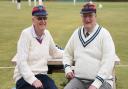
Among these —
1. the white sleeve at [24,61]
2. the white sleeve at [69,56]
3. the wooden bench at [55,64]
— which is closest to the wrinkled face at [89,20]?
the white sleeve at [69,56]

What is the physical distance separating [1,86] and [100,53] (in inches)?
140

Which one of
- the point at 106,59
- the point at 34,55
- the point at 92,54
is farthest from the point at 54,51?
the point at 106,59

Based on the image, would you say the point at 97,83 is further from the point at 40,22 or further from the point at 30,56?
the point at 40,22

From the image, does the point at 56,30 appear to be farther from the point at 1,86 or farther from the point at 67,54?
the point at 67,54

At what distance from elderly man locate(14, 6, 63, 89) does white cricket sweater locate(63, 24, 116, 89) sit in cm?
43

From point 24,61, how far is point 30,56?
0.40ft

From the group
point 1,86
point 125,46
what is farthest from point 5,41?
point 1,86

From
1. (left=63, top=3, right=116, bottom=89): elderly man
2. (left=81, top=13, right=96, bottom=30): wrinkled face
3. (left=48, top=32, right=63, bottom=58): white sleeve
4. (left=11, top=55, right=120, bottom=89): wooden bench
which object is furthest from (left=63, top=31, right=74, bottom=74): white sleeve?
(left=11, top=55, right=120, bottom=89): wooden bench

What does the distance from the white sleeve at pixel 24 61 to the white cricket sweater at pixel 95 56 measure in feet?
1.99

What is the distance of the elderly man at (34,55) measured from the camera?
582 centimetres

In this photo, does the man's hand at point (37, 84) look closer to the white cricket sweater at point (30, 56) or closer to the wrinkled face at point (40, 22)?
the white cricket sweater at point (30, 56)

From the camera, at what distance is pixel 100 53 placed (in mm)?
5781

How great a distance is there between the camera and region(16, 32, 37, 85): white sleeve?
5770mm

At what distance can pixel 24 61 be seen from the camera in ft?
19.1
